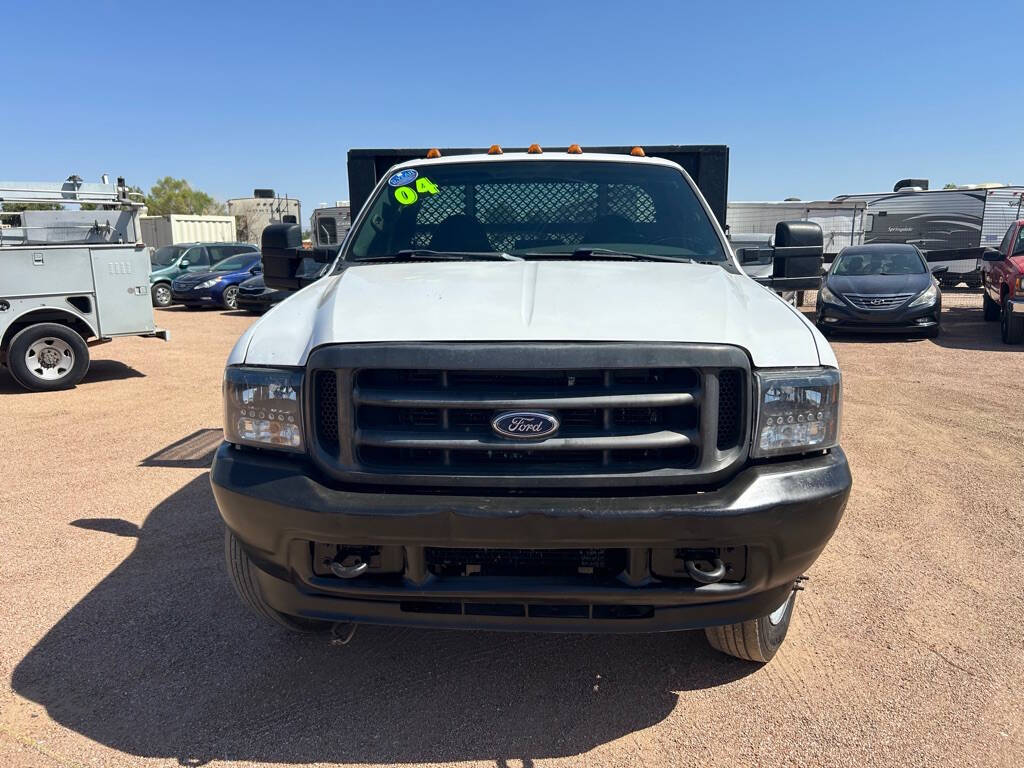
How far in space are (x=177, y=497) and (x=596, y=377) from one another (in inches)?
151

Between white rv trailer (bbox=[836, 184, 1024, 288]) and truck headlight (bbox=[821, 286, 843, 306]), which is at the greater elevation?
white rv trailer (bbox=[836, 184, 1024, 288])

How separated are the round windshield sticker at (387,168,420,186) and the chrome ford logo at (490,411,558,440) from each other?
7.39ft

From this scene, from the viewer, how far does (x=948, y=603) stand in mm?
3701

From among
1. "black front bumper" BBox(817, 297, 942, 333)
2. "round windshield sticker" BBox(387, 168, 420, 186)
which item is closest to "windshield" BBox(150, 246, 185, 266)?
"black front bumper" BBox(817, 297, 942, 333)

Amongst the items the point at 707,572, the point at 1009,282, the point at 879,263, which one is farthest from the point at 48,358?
the point at 1009,282

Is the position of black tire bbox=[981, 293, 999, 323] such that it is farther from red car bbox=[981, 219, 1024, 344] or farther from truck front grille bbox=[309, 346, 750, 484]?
truck front grille bbox=[309, 346, 750, 484]

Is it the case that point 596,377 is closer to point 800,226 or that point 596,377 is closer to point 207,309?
point 800,226

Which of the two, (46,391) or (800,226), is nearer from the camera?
(800,226)

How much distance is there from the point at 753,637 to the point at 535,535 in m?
1.14

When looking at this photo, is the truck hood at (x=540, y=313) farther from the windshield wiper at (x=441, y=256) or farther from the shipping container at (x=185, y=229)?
the shipping container at (x=185, y=229)

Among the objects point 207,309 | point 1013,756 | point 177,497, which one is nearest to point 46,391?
point 177,497

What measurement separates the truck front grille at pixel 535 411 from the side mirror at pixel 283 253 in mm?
1999

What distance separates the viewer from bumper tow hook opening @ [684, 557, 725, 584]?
2428 millimetres

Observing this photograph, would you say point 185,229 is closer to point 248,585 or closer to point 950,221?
point 950,221
